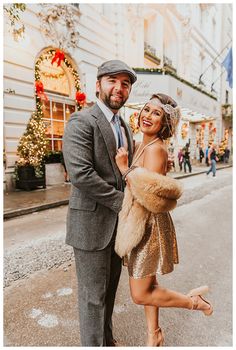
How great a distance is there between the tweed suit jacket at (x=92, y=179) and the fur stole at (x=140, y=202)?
7 centimetres

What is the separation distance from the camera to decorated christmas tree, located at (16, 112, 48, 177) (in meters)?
10.0

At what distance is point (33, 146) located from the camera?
400 inches

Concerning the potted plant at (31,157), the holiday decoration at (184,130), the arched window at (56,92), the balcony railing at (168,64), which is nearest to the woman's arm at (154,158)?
the potted plant at (31,157)

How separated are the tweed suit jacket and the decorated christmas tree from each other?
27.9 ft

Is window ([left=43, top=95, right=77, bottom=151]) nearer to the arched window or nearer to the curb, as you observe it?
the arched window

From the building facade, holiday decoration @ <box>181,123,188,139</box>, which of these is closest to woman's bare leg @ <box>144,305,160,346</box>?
the building facade

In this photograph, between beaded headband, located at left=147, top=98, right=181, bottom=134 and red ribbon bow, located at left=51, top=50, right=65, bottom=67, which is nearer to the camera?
beaded headband, located at left=147, top=98, right=181, bottom=134

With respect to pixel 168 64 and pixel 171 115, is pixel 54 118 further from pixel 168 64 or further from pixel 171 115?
pixel 168 64

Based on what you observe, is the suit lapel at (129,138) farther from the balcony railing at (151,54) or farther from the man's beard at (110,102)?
the balcony railing at (151,54)

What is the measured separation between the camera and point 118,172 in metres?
2.07

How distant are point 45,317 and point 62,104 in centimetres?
1135

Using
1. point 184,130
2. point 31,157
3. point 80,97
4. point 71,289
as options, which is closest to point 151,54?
point 184,130

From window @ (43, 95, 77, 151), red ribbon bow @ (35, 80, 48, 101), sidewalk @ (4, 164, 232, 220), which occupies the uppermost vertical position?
red ribbon bow @ (35, 80, 48, 101)

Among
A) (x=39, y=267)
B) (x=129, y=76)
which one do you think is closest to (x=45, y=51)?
(x=39, y=267)
